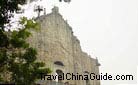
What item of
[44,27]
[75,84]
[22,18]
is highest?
[44,27]

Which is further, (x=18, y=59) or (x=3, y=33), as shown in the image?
(x=18, y=59)

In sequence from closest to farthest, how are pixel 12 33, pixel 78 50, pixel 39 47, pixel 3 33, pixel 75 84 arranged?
pixel 3 33 → pixel 12 33 → pixel 39 47 → pixel 75 84 → pixel 78 50

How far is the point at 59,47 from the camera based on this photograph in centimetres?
2509

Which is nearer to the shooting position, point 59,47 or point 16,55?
point 16,55

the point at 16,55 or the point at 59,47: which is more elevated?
the point at 59,47

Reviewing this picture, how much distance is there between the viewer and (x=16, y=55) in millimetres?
11305

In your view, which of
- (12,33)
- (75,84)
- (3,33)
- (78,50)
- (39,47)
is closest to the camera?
(3,33)

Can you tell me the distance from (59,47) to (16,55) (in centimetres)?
1384

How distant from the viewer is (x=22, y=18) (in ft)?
37.6

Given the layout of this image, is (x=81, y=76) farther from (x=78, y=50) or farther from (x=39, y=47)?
(x=39, y=47)

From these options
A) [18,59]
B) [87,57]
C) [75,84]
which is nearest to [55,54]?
[75,84]

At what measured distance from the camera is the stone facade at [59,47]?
23.7 metres

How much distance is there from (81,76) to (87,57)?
2785 millimetres

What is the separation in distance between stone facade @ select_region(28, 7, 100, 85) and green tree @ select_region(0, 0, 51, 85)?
1177 centimetres
